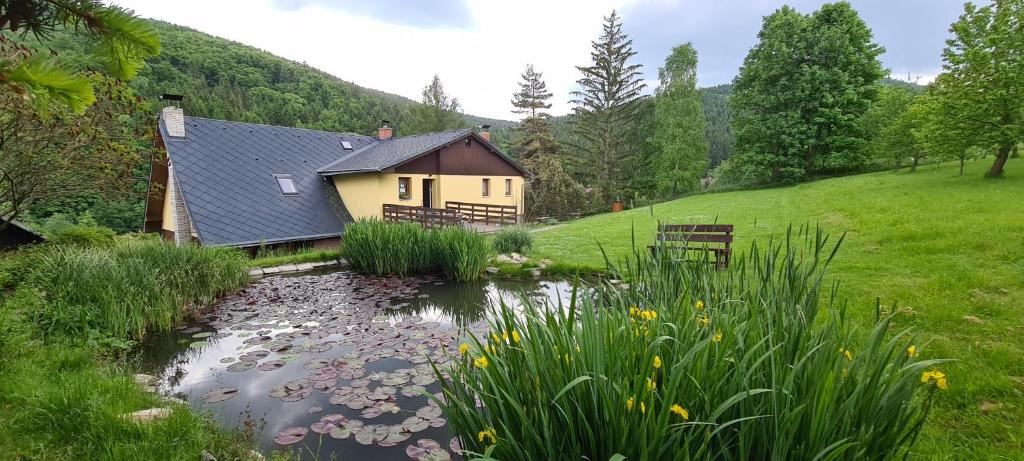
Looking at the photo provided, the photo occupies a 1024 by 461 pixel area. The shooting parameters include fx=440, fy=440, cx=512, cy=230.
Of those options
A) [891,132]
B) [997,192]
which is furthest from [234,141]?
[891,132]

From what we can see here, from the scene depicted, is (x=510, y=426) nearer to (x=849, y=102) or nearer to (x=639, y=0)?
(x=639, y=0)

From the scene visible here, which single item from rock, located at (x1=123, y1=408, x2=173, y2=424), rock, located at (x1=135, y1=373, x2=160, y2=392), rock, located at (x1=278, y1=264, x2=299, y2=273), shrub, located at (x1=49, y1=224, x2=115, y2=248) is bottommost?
rock, located at (x1=135, y1=373, x2=160, y2=392)

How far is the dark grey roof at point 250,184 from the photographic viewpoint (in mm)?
12477

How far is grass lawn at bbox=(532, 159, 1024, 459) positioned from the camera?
2580 millimetres

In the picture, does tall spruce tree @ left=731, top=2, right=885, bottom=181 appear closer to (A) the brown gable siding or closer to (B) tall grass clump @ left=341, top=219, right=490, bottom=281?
(A) the brown gable siding

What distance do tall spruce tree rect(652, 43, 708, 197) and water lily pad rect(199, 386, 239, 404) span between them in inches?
1086

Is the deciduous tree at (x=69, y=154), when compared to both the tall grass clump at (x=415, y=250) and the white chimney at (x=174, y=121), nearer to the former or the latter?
the tall grass clump at (x=415, y=250)

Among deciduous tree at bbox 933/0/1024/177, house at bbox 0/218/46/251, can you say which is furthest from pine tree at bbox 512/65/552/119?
house at bbox 0/218/46/251

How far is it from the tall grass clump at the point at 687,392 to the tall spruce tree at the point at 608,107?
29.2 meters

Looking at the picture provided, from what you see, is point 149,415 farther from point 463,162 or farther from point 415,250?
point 463,162

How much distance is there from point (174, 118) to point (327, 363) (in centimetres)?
1393

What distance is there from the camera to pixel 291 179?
1567cm

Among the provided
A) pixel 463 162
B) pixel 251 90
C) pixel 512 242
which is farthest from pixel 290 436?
pixel 251 90

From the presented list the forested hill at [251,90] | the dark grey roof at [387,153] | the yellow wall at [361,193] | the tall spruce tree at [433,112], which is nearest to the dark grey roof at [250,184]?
the yellow wall at [361,193]
